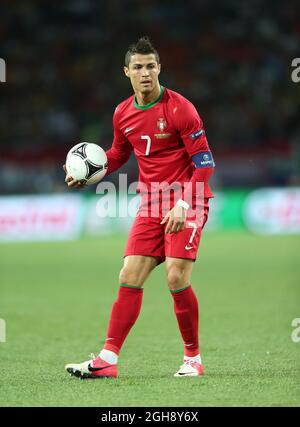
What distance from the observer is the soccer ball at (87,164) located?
5.68 m

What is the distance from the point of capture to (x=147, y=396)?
4.70m

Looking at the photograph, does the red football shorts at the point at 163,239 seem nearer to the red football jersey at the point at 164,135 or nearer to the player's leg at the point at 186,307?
the player's leg at the point at 186,307

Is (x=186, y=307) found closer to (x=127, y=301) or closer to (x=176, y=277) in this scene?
(x=176, y=277)

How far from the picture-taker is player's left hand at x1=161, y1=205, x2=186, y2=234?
5.31 meters

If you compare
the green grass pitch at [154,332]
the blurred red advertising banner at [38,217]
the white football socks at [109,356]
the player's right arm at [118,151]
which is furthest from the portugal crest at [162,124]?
the blurred red advertising banner at [38,217]

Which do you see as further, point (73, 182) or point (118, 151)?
point (118, 151)

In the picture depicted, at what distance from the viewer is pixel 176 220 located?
5305 millimetres

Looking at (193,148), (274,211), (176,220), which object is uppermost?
(193,148)

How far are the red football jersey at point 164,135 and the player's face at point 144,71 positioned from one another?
16 cm

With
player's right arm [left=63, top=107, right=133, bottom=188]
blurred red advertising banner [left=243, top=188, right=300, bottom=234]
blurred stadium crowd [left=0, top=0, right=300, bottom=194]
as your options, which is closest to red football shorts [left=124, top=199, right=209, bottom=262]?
player's right arm [left=63, top=107, right=133, bottom=188]

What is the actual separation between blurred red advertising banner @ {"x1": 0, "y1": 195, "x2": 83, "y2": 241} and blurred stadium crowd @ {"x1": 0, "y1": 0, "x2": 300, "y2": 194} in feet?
12.4

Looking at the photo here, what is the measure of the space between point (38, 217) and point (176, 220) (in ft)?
49.6

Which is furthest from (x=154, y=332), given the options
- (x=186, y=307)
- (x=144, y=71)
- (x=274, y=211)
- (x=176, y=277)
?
(x=274, y=211)

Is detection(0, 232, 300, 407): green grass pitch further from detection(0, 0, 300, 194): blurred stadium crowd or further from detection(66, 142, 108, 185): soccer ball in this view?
detection(0, 0, 300, 194): blurred stadium crowd
